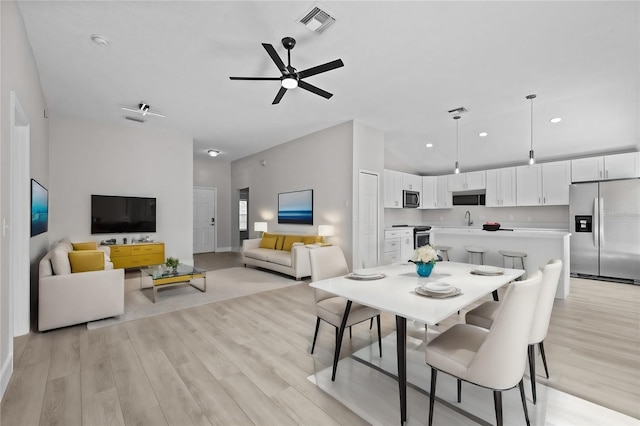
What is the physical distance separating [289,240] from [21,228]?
13.2 ft

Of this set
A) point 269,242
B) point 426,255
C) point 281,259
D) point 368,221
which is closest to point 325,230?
point 368,221

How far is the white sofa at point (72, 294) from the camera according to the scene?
114 inches

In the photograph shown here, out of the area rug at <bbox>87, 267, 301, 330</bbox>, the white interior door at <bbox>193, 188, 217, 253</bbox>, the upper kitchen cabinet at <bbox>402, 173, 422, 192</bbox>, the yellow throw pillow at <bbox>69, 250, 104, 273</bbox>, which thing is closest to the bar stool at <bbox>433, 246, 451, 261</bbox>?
the upper kitchen cabinet at <bbox>402, 173, 422, 192</bbox>

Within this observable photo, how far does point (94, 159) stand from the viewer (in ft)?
17.7

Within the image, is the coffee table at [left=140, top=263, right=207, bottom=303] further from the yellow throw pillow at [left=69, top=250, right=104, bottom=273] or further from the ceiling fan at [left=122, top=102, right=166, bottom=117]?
the ceiling fan at [left=122, top=102, right=166, bottom=117]

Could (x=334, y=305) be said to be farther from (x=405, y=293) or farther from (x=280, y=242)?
(x=280, y=242)

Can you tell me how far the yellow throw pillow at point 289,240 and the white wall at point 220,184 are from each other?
12.1 feet

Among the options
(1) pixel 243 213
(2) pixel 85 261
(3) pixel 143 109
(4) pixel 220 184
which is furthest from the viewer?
(1) pixel 243 213

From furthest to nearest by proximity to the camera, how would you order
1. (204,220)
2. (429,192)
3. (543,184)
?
(204,220) → (429,192) → (543,184)

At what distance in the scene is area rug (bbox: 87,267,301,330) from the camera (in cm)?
351

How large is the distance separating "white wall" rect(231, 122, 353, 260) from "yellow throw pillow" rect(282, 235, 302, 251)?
353 millimetres

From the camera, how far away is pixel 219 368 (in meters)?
2.26

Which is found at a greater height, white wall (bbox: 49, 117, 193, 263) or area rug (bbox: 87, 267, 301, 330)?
white wall (bbox: 49, 117, 193, 263)

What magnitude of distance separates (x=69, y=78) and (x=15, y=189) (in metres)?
1.70
